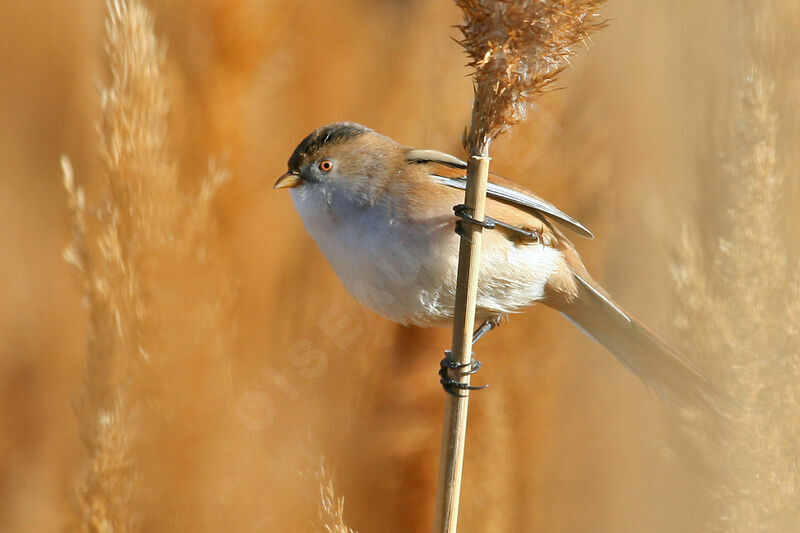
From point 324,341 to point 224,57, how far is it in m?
0.78

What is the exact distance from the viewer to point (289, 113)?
2.02 metres

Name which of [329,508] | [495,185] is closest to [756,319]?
[495,185]

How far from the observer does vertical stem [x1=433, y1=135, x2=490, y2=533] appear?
41.5 inches

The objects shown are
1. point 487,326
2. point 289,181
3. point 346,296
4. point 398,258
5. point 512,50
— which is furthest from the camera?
point 346,296

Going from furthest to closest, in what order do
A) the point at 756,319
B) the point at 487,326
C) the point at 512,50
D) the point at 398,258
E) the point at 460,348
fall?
the point at 487,326
the point at 398,258
the point at 756,319
the point at 460,348
the point at 512,50

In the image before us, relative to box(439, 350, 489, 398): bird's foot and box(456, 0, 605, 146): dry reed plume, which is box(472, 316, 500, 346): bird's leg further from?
box(456, 0, 605, 146): dry reed plume

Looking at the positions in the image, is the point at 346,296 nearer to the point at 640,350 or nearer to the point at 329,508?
the point at 640,350

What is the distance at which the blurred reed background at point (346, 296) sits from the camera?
1.18m

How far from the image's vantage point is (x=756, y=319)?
119 cm

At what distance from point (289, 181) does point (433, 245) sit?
1.05 feet

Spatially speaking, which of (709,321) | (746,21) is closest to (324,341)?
(709,321)

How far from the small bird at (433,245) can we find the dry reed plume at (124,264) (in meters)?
0.31

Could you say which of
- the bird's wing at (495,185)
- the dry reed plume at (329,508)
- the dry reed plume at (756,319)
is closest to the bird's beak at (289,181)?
the bird's wing at (495,185)

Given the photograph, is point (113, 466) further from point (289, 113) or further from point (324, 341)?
point (289, 113)
